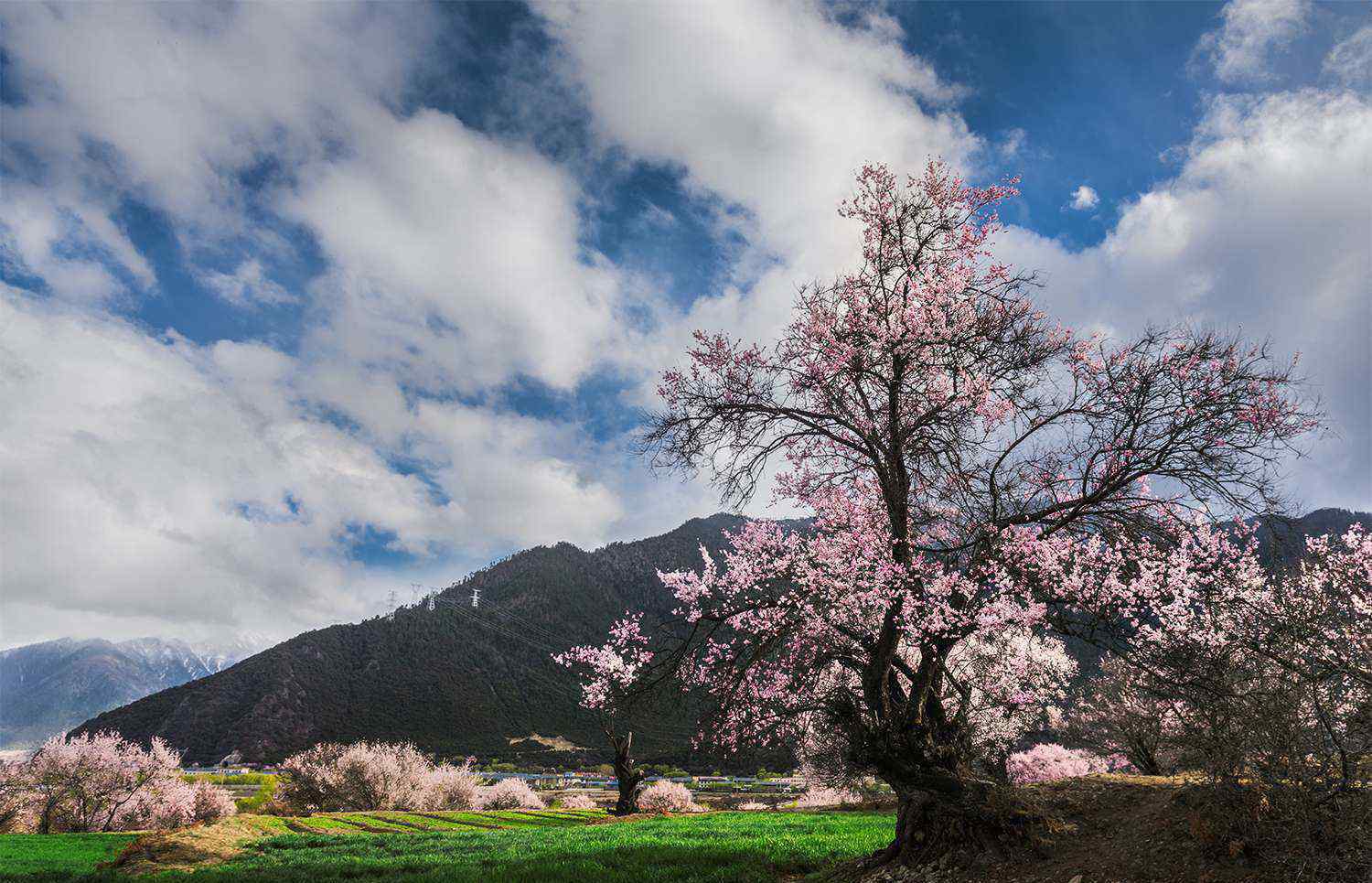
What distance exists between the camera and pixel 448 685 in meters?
106

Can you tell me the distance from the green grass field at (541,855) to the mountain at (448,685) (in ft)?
169

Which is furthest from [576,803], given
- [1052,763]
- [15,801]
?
[1052,763]

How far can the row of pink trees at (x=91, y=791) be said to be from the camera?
28469 millimetres

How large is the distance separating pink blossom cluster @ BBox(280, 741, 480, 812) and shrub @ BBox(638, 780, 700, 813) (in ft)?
39.4

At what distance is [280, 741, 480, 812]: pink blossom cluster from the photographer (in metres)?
36.3

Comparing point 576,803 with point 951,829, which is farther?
Answer: point 576,803

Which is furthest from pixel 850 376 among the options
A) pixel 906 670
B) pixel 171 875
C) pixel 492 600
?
pixel 492 600

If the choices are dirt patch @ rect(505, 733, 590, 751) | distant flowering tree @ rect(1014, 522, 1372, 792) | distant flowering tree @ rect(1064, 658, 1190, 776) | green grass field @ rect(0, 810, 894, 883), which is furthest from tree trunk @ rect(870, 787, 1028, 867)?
dirt patch @ rect(505, 733, 590, 751)

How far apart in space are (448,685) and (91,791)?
82.9 meters

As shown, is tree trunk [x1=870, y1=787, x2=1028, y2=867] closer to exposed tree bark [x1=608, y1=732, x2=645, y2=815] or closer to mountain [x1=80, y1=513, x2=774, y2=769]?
exposed tree bark [x1=608, y1=732, x2=645, y2=815]

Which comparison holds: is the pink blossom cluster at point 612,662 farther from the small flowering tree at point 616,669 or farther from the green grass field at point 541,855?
the green grass field at point 541,855

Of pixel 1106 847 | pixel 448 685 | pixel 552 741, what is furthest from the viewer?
pixel 448 685

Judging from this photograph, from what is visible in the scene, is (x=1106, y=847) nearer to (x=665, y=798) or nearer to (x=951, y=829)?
(x=951, y=829)

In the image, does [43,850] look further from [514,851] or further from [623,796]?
[623,796]
